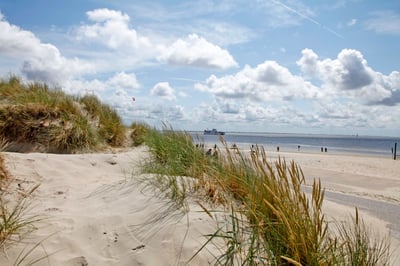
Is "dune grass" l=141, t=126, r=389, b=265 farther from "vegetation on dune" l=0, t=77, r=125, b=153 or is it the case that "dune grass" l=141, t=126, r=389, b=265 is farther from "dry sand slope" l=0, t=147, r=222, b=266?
"vegetation on dune" l=0, t=77, r=125, b=153

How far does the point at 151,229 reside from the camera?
3.07m

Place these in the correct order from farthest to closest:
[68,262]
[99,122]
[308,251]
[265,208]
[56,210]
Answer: [99,122] < [56,210] < [265,208] < [68,262] < [308,251]

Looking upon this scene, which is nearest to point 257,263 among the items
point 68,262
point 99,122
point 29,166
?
point 68,262

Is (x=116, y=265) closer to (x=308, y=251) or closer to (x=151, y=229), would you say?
(x=151, y=229)

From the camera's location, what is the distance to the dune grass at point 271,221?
240cm

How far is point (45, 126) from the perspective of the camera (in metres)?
8.13

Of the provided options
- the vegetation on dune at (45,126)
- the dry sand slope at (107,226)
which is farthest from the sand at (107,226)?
the vegetation on dune at (45,126)

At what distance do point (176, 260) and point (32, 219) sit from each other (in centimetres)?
155

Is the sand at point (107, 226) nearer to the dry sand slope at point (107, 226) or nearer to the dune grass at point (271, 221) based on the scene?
the dry sand slope at point (107, 226)

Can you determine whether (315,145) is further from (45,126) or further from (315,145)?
(45,126)

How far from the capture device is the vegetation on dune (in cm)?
791

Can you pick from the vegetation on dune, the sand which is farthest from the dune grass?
the vegetation on dune

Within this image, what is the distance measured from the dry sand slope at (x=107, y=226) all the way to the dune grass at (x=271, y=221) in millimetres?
271

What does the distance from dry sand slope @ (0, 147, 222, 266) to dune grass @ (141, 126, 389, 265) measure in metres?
0.27
